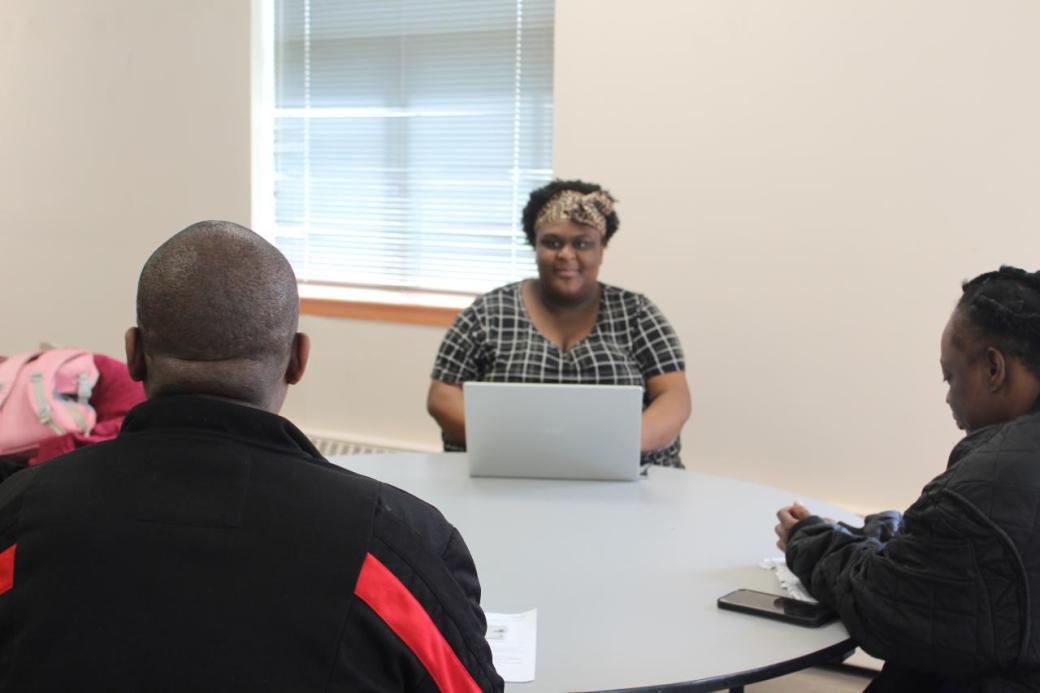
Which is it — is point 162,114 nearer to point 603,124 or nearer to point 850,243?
point 603,124

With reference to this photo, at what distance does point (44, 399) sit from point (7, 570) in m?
2.40

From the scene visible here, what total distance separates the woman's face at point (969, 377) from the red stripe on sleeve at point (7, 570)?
1345 millimetres

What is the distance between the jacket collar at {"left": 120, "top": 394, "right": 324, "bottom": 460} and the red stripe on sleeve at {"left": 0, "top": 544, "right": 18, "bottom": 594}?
15 cm

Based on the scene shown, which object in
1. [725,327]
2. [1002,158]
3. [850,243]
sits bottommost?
[725,327]

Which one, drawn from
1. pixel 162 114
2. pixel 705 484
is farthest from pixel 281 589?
pixel 162 114

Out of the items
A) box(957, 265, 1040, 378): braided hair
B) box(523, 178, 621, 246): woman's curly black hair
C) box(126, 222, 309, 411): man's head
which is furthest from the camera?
box(523, 178, 621, 246): woman's curly black hair

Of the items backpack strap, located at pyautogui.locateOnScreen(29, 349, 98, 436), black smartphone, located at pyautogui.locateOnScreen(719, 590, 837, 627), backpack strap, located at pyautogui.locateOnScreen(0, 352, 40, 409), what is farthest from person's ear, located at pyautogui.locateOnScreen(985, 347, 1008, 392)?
backpack strap, located at pyautogui.locateOnScreen(0, 352, 40, 409)

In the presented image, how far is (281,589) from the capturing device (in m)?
0.91

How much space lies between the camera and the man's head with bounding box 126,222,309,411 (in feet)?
3.47

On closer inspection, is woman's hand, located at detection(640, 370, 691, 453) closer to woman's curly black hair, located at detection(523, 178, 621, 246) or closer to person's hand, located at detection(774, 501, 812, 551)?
woman's curly black hair, located at detection(523, 178, 621, 246)

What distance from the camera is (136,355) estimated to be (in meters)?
1.11

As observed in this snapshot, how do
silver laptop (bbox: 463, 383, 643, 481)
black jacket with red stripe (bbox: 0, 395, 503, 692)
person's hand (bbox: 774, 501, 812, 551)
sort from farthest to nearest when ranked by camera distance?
silver laptop (bbox: 463, 383, 643, 481) < person's hand (bbox: 774, 501, 812, 551) < black jacket with red stripe (bbox: 0, 395, 503, 692)

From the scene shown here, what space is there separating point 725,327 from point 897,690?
191 cm

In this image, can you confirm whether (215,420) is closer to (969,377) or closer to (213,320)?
(213,320)
